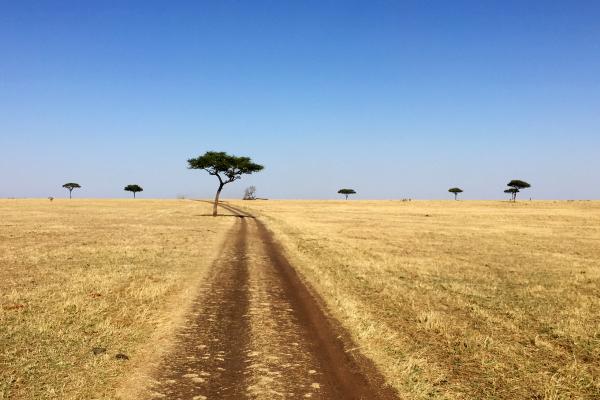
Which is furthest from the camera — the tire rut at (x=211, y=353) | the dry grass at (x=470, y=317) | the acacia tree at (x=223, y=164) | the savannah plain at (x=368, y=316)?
the acacia tree at (x=223, y=164)

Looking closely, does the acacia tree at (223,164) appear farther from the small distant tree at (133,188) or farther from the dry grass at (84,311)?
the small distant tree at (133,188)

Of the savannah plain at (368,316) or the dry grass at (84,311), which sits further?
the savannah plain at (368,316)

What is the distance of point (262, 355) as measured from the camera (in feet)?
28.1

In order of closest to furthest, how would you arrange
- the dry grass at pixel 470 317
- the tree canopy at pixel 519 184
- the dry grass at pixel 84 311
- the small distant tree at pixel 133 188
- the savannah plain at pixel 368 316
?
1. the dry grass at pixel 84 311
2. the savannah plain at pixel 368 316
3. the dry grass at pixel 470 317
4. the tree canopy at pixel 519 184
5. the small distant tree at pixel 133 188

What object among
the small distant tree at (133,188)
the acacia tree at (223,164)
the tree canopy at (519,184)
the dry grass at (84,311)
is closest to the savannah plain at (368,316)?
the dry grass at (84,311)

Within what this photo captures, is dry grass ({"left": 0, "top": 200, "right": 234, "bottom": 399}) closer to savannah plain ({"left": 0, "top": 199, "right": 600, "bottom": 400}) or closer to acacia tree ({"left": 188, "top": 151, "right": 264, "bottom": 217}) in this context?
savannah plain ({"left": 0, "top": 199, "right": 600, "bottom": 400})

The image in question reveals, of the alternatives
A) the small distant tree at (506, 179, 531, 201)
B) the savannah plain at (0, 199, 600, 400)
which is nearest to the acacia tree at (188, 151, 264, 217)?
the savannah plain at (0, 199, 600, 400)

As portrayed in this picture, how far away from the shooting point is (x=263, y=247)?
1046 inches

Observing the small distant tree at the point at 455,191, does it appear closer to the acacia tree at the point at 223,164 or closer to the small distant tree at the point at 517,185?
the small distant tree at the point at 517,185

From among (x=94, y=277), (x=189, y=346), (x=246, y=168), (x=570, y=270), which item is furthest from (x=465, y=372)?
(x=246, y=168)

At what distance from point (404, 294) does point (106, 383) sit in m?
10.0

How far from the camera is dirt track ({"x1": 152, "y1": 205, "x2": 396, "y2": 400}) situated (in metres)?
7.07

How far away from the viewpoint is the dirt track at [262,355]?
707 centimetres

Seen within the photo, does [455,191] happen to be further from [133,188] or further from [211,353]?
[211,353]
